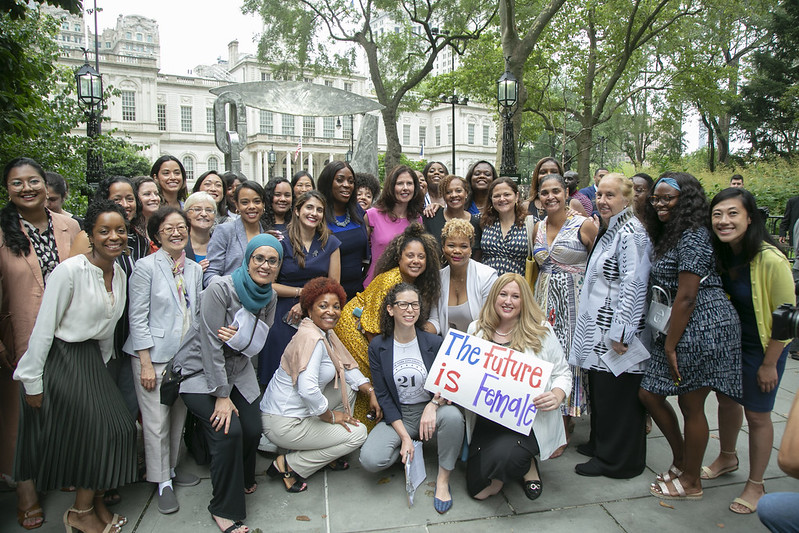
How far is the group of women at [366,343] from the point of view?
3055 millimetres

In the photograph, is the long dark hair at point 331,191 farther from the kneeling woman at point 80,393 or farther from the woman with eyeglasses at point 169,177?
the kneeling woman at point 80,393

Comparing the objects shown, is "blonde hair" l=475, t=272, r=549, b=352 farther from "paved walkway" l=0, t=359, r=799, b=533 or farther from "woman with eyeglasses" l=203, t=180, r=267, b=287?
"woman with eyeglasses" l=203, t=180, r=267, b=287

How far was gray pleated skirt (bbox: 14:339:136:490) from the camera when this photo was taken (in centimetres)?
290

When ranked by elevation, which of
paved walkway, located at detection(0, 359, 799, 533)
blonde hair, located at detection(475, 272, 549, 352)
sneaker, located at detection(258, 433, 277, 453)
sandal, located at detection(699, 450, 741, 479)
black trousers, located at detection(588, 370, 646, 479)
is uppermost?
blonde hair, located at detection(475, 272, 549, 352)

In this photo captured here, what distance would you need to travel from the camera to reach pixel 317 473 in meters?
3.85

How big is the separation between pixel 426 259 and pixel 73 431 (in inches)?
102

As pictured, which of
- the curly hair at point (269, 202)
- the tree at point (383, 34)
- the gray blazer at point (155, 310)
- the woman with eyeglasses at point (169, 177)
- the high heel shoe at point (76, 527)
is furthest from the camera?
the tree at point (383, 34)

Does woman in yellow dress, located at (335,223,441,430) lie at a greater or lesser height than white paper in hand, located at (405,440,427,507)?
greater

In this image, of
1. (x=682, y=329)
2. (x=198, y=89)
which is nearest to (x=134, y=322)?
(x=682, y=329)

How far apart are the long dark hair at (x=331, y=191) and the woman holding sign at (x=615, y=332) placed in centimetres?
224

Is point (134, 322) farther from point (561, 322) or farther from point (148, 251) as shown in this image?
point (561, 322)

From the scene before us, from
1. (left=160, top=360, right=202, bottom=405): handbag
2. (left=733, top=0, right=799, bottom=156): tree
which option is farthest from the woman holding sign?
(left=733, top=0, right=799, bottom=156): tree

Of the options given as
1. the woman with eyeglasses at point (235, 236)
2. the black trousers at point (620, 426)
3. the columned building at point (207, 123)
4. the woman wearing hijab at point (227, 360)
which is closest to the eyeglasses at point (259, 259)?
the woman wearing hijab at point (227, 360)

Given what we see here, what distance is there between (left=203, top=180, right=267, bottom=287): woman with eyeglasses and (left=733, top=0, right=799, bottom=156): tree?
2320 cm
